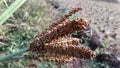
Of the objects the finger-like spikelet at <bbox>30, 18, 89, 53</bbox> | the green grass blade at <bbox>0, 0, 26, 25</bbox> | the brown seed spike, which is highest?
the green grass blade at <bbox>0, 0, 26, 25</bbox>

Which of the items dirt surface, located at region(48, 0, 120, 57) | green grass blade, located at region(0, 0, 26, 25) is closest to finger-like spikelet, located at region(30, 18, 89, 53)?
green grass blade, located at region(0, 0, 26, 25)

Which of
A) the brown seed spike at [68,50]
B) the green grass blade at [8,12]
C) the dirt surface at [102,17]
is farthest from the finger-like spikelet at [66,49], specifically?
the dirt surface at [102,17]

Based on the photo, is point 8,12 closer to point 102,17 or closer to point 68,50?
point 68,50

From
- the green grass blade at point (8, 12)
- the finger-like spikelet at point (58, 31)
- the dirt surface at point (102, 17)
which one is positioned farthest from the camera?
the dirt surface at point (102, 17)

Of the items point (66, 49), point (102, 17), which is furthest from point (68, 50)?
point (102, 17)

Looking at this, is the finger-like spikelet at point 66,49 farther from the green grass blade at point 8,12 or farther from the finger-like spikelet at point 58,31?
the green grass blade at point 8,12

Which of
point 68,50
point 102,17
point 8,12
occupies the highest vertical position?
point 8,12

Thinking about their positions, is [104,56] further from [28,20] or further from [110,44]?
[28,20]

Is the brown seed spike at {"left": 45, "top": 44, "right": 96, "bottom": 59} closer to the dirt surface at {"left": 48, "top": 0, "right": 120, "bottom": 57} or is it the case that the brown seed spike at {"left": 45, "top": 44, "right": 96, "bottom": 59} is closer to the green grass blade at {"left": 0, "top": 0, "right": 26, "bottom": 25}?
the green grass blade at {"left": 0, "top": 0, "right": 26, "bottom": 25}

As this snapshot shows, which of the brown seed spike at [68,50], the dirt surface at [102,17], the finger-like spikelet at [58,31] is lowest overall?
the dirt surface at [102,17]
